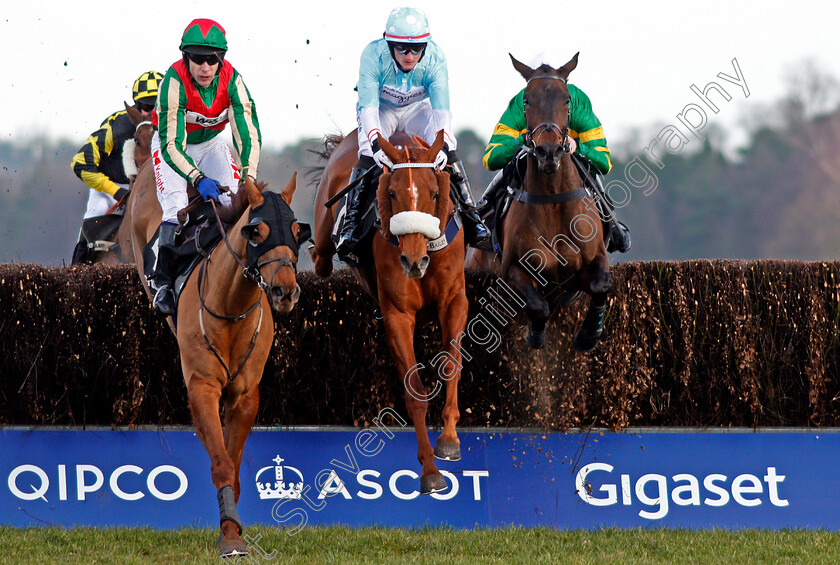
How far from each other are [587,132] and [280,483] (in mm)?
2853

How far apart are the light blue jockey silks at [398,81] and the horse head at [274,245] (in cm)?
135

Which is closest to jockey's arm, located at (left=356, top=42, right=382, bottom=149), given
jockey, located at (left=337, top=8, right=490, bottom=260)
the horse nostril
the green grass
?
jockey, located at (left=337, top=8, right=490, bottom=260)

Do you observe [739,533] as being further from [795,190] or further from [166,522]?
[795,190]

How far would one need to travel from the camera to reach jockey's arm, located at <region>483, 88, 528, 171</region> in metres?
6.16

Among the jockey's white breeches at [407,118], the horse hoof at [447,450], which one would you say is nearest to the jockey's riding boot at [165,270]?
the jockey's white breeches at [407,118]

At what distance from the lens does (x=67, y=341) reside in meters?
5.98

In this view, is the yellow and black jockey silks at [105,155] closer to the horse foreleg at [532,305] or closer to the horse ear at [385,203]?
the horse foreleg at [532,305]

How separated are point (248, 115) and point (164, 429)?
1946 millimetres

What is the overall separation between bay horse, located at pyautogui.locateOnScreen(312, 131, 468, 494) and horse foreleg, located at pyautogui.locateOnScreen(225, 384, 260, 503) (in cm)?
81

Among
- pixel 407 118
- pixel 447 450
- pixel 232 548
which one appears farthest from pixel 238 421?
pixel 407 118

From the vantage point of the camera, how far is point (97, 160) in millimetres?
8633

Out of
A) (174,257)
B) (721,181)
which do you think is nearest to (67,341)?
(174,257)

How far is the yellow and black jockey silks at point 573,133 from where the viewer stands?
598cm

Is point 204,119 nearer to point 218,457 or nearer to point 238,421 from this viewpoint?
point 238,421
